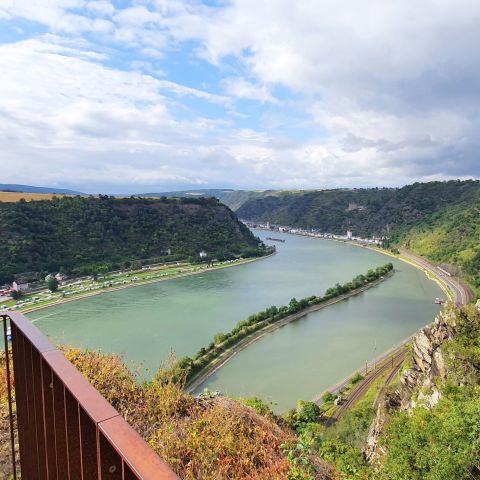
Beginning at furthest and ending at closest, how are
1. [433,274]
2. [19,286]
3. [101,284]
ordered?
[433,274]
[101,284]
[19,286]

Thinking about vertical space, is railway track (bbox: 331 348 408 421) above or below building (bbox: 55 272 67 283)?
below

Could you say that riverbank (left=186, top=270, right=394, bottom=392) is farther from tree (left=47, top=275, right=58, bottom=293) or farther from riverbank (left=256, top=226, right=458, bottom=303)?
tree (left=47, top=275, right=58, bottom=293)

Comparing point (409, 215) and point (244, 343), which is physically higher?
point (409, 215)

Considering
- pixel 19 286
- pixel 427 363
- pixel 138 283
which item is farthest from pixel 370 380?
pixel 19 286

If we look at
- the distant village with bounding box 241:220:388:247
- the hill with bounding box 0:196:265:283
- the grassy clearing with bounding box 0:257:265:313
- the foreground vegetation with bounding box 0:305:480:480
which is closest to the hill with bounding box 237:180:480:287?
the distant village with bounding box 241:220:388:247

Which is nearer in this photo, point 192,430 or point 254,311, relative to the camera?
point 192,430

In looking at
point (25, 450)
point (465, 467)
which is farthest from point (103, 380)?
point (465, 467)

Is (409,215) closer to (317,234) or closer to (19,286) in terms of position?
(317,234)
